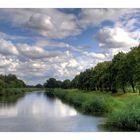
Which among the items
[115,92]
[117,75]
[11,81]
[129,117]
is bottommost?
[129,117]

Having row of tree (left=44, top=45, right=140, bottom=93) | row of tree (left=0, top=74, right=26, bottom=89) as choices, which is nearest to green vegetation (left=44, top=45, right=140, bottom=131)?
row of tree (left=44, top=45, right=140, bottom=93)

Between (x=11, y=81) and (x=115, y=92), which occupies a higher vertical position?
(x=11, y=81)

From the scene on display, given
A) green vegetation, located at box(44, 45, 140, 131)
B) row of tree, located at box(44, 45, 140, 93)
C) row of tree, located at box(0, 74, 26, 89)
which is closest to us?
green vegetation, located at box(44, 45, 140, 131)

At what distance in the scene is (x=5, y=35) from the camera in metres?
20.0

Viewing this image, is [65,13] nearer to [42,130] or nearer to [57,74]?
[57,74]

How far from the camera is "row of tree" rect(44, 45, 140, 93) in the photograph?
96.6 ft

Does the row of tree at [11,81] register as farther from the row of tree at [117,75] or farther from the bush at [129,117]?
the bush at [129,117]

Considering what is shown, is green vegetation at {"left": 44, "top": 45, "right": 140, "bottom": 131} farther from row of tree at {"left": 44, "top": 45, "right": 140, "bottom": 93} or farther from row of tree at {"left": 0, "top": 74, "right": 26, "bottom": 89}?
row of tree at {"left": 0, "top": 74, "right": 26, "bottom": 89}

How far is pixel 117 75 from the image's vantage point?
3331cm

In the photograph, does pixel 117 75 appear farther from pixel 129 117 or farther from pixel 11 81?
pixel 129 117

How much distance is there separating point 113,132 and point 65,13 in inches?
239

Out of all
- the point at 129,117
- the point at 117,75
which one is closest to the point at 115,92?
the point at 117,75

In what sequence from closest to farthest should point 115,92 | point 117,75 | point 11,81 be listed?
1. point 117,75
2. point 115,92
3. point 11,81
